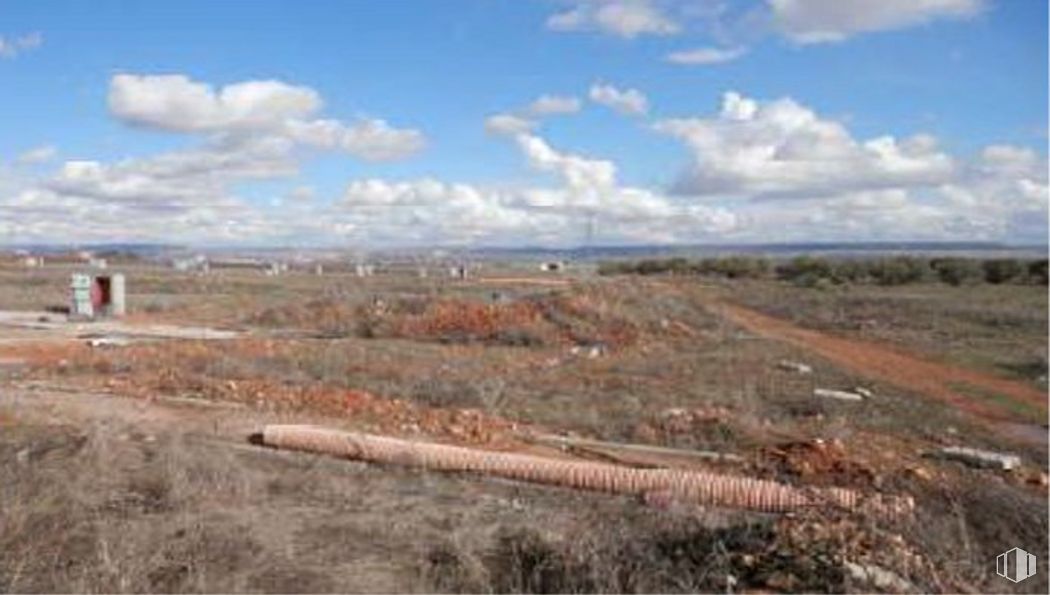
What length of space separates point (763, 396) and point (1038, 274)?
188 feet

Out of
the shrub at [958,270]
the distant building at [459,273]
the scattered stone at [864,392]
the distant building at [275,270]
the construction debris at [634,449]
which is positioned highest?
the construction debris at [634,449]

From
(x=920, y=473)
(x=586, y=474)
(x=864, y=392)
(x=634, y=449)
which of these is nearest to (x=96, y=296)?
(x=864, y=392)

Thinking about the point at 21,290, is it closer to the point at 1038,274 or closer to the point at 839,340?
the point at 839,340

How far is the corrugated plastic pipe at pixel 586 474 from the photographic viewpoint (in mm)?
9352

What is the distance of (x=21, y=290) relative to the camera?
5066 centimetres

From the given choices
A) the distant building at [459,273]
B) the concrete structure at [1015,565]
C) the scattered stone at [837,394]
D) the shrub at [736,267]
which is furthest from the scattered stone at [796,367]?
the shrub at [736,267]

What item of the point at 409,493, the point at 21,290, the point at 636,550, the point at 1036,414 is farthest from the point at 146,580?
the point at 21,290

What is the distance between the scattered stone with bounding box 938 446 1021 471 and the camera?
42.4ft

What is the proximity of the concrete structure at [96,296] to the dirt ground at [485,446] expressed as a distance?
2617 millimetres

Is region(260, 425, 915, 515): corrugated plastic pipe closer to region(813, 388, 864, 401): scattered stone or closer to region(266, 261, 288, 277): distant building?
region(813, 388, 864, 401): scattered stone

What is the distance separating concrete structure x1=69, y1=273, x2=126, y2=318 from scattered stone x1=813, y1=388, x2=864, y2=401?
68.3ft

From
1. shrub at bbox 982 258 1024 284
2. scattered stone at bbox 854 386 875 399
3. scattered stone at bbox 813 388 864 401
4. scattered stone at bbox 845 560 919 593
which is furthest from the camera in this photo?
shrub at bbox 982 258 1024 284

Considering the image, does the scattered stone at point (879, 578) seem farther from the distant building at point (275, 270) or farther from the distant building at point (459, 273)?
the distant building at point (275, 270)

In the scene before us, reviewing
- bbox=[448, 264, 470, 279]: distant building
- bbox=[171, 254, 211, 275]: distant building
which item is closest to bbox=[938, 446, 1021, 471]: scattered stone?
bbox=[448, 264, 470, 279]: distant building
